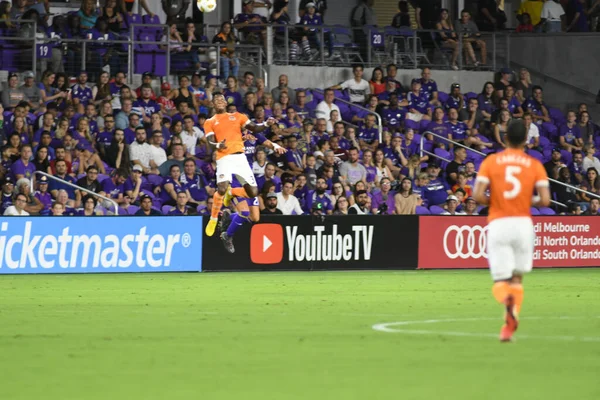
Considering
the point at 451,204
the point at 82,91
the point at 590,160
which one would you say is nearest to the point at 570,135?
the point at 590,160

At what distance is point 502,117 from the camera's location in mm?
28641

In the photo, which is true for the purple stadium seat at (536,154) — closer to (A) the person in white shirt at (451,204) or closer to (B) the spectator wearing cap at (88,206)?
(A) the person in white shirt at (451,204)

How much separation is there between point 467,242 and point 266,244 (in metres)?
4.07

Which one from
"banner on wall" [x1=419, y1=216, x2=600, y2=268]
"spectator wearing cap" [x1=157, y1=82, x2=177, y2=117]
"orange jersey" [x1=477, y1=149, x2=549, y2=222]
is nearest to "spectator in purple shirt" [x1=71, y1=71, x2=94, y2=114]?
"spectator wearing cap" [x1=157, y1=82, x2=177, y2=117]

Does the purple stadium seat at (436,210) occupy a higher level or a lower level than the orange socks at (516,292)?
lower

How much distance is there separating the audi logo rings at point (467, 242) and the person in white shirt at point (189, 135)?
5.20m

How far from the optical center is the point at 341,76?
1149 inches

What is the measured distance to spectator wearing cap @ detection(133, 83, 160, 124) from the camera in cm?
2464

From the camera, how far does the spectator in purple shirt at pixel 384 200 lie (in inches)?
960

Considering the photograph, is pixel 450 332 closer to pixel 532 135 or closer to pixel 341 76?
pixel 532 135

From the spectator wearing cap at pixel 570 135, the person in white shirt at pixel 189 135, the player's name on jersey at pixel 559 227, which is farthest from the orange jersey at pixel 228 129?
the spectator wearing cap at pixel 570 135

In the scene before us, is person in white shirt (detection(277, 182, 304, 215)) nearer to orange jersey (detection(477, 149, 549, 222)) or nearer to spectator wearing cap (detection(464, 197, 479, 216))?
spectator wearing cap (detection(464, 197, 479, 216))

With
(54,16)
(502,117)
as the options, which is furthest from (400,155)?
(54,16)

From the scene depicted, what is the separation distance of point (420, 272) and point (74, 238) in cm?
620
